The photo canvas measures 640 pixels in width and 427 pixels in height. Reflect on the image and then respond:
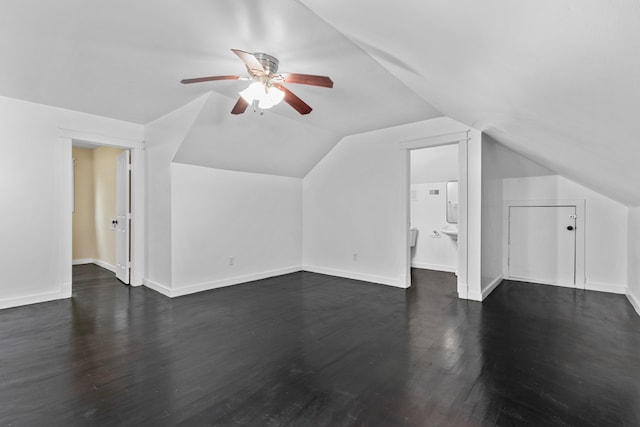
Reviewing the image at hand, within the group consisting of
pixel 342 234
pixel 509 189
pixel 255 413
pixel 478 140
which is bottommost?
pixel 255 413

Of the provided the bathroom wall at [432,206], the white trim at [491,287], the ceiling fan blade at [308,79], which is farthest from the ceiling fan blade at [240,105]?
the bathroom wall at [432,206]

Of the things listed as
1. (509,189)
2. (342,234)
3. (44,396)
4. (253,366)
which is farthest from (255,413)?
(509,189)

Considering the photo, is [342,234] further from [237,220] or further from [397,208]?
[237,220]

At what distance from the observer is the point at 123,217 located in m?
4.93

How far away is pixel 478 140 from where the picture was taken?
3.89 meters

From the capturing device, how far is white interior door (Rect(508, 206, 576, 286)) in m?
4.57

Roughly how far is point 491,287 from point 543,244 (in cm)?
128

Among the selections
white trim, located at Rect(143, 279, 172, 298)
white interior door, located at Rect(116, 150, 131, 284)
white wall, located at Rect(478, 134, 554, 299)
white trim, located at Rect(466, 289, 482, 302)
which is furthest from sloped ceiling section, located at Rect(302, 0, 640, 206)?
white interior door, located at Rect(116, 150, 131, 284)

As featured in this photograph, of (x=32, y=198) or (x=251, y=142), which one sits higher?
(x=251, y=142)

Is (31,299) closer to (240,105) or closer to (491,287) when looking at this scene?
(240,105)

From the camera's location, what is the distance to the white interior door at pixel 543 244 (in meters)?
4.57

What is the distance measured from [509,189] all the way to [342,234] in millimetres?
2863

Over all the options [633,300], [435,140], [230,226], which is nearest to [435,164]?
[435,140]

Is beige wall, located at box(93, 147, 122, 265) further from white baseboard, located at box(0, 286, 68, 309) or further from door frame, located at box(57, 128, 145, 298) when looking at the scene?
white baseboard, located at box(0, 286, 68, 309)
